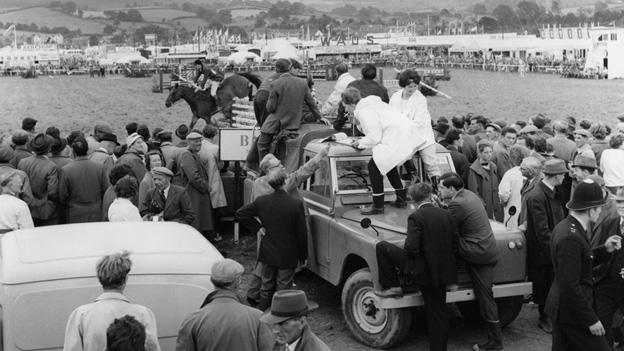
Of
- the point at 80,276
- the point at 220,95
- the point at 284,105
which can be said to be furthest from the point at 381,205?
the point at 220,95

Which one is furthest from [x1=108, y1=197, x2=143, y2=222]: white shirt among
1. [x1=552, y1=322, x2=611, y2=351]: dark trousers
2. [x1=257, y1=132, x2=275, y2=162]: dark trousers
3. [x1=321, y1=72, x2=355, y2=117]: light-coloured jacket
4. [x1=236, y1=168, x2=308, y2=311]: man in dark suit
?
[x1=321, y1=72, x2=355, y2=117]: light-coloured jacket

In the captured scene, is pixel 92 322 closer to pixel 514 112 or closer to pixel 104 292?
pixel 104 292

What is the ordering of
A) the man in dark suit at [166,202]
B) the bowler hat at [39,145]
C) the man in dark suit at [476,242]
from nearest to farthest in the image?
the man in dark suit at [476,242]
the man in dark suit at [166,202]
the bowler hat at [39,145]

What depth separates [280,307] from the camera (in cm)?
470

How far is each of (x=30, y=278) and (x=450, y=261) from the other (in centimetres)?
391

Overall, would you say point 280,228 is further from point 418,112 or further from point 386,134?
point 418,112

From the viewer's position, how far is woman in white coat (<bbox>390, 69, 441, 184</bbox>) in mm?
9570

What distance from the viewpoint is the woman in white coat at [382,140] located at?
9.01 meters

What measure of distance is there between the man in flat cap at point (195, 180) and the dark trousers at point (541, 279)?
4.80 meters

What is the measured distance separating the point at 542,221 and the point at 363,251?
187cm

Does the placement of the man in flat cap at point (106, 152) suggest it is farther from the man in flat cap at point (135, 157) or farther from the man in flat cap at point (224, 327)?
the man in flat cap at point (224, 327)

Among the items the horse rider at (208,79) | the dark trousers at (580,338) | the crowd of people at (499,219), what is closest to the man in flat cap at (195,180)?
the crowd of people at (499,219)

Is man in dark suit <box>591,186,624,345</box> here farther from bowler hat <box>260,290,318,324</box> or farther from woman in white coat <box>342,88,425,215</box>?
bowler hat <box>260,290,318,324</box>

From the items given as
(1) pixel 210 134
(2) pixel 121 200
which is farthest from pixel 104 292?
(1) pixel 210 134
